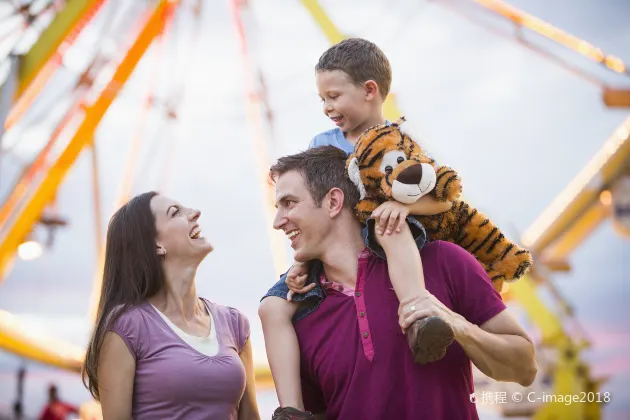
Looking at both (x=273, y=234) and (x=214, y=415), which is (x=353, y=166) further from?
(x=273, y=234)

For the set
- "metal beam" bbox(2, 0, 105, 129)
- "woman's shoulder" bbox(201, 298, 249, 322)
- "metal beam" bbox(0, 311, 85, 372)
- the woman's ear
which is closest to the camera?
the woman's ear

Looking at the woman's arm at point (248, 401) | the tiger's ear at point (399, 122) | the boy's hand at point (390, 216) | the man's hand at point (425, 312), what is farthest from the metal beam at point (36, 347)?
the man's hand at point (425, 312)

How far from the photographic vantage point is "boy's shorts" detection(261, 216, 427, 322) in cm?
229

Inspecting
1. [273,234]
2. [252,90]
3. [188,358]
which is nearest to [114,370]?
[188,358]

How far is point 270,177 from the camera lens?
2580 mm

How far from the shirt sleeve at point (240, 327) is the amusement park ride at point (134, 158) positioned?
3979mm

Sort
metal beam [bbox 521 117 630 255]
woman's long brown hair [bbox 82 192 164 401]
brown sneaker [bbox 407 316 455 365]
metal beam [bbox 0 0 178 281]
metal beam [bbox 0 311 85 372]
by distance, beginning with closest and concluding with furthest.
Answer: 1. brown sneaker [bbox 407 316 455 365]
2. woman's long brown hair [bbox 82 192 164 401]
3. metal beam [bbox 0 0 178 281]
4. metal beam [bbox 0 311 85 372]
5. metal beam [bbox 521 117 630 255]

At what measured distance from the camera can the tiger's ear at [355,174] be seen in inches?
92.6

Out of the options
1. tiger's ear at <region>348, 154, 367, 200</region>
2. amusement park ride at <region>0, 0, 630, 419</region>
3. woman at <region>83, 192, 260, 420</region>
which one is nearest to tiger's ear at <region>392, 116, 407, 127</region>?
tiger's ear at <region>348, 154, 367, 200</region>

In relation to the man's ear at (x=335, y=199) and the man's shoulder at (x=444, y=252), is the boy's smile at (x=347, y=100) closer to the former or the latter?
the man's ear at (x=335, y=199)

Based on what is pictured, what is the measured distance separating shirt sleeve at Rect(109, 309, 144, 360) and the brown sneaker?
0.93 meters

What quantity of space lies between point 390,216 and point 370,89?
83 centimetres

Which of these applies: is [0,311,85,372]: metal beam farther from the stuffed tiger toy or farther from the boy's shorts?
the stuffed tiger toy

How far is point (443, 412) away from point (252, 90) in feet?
28.0
